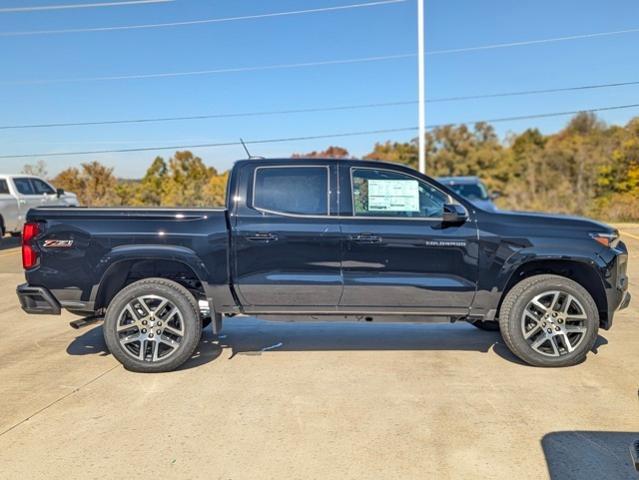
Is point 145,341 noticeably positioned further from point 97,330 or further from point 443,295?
point 443,295

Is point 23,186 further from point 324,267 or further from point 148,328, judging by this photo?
point 324,267

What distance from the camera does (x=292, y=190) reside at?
5066 mm

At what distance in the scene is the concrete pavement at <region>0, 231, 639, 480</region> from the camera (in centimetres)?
320

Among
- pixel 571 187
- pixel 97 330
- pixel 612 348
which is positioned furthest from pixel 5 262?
pixel 571 187

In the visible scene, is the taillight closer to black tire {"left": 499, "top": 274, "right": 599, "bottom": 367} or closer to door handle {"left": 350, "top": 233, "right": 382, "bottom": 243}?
door handle {"left": 350, "top": 233, "right": 382, "bottom": 243}

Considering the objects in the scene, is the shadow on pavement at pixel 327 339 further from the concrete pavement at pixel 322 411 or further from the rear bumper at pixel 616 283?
the rear bumper at pixel 616 283

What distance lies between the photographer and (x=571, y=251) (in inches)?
190

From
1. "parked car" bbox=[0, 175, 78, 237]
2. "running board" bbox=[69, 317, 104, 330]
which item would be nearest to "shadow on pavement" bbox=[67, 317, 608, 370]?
"running board" bbox=[69, 317, 104, 330]

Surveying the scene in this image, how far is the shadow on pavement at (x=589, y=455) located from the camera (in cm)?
304

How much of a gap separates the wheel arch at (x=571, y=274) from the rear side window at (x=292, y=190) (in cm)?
191

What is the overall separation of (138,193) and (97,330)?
25.6 meters

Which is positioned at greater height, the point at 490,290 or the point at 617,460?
the point at 490,290

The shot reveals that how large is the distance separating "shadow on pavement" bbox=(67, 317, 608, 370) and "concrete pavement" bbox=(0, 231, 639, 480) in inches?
1.6

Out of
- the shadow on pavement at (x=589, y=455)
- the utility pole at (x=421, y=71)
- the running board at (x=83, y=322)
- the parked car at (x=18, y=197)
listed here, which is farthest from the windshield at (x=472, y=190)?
the parked car at (x=18, y=197)
